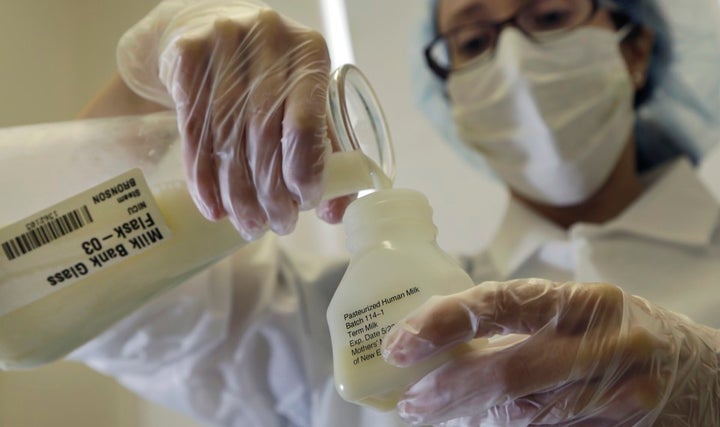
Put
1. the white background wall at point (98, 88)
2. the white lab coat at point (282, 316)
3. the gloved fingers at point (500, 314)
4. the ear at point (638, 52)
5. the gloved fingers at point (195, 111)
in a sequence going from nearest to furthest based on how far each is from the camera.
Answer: the gloved fingers at point (500, 314), the gloved fingers at point (195, 111), the white lab coat at point (282, 316), the ear at point (638, 52), the white background wall at point (98, 88)

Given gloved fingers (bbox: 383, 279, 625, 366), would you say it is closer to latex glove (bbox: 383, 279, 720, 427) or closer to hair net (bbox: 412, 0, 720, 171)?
latex glove (bbox: 383, 279, 720, 427)

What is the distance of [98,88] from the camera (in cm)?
125

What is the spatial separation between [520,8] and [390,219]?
0.68 m

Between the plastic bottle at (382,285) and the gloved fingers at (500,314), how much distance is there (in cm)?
2

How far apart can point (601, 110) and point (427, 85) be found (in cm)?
29

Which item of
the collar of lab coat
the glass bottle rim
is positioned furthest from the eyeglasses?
the glass bottle rim

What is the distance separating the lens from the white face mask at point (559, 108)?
876 millimetres

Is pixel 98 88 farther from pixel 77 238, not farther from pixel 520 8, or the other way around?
pixel 77 238

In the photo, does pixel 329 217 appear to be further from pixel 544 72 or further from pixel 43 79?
pixel 43 79

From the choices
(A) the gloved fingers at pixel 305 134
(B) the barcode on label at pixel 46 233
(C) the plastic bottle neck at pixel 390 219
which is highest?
(A) the gloved fingers at pixel 305 134

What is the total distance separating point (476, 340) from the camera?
364 mm

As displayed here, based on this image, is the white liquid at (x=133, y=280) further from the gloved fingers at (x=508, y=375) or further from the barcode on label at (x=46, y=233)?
the gloved fingers at (x=508, y=375)

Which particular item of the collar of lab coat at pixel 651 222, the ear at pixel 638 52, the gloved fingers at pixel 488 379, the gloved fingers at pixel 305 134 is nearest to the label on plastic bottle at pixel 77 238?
the gloved fingers at pixel 305 134

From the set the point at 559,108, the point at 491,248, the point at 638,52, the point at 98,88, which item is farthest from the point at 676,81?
the point at 98,88
